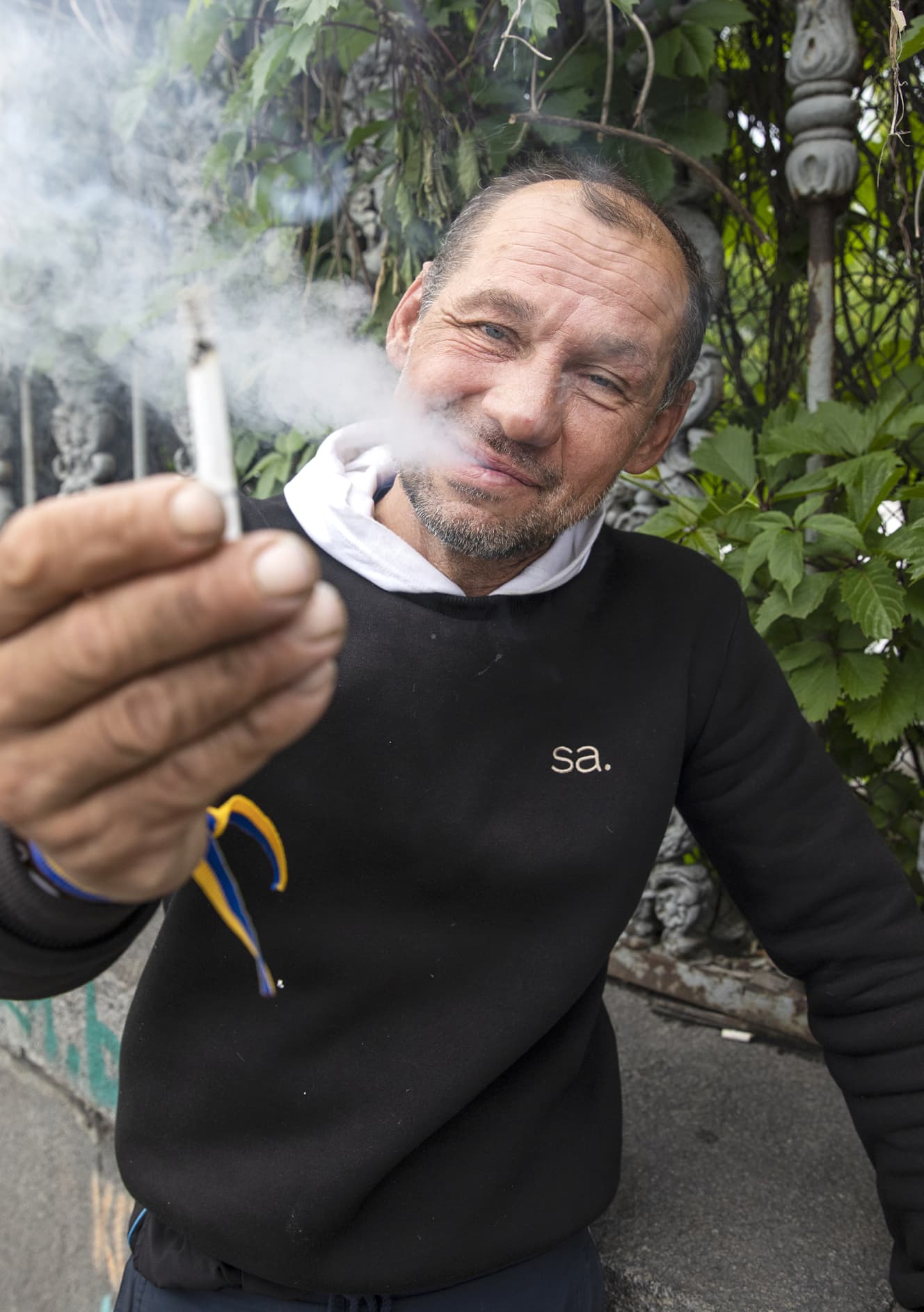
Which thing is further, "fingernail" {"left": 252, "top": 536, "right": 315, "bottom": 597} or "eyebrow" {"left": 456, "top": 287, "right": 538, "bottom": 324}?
"eyebrow" {"left": 456, "top": 287, "right": 538, "bottom": 324}

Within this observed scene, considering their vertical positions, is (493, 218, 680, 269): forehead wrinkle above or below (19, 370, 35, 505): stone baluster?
above

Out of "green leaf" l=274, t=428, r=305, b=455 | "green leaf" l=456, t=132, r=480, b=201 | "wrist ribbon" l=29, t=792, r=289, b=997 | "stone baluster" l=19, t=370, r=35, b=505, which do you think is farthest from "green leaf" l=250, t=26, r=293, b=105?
"stone baluster" l=19, t=370, r=35, b=505

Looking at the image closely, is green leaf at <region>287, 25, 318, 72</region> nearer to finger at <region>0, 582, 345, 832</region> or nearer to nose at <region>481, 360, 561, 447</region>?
nose at <region>481, 360, 561, 447</region>

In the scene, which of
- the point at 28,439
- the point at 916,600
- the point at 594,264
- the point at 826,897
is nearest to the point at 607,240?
the point at 594,264

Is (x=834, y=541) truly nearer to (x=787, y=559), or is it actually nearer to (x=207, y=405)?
(x=787, y=559)

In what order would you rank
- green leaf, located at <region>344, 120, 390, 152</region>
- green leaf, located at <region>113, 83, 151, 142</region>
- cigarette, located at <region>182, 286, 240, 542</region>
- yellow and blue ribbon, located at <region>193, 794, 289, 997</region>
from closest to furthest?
cigarette, located at <region>182, 286, 240, 542</region> → yellow and blue ribbon, located at <region>193, 794, 289, 997</region> → green leaf, located at <region>344, 120, 390, 152</region> → green leaf, located at <region>113, 83, 151, 142</region>

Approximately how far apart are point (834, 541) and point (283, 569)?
5.89 feet

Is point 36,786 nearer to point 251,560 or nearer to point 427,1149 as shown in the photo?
point 251,560

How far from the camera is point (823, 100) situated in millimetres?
2420

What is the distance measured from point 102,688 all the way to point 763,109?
2830mm

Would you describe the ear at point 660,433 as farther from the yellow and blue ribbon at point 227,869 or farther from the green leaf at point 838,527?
the yellow and blue ribbon at point 227,869

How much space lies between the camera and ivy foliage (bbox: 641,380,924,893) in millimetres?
2045

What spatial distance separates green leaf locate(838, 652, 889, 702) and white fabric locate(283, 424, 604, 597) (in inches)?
25.9

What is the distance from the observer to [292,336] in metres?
2.84
